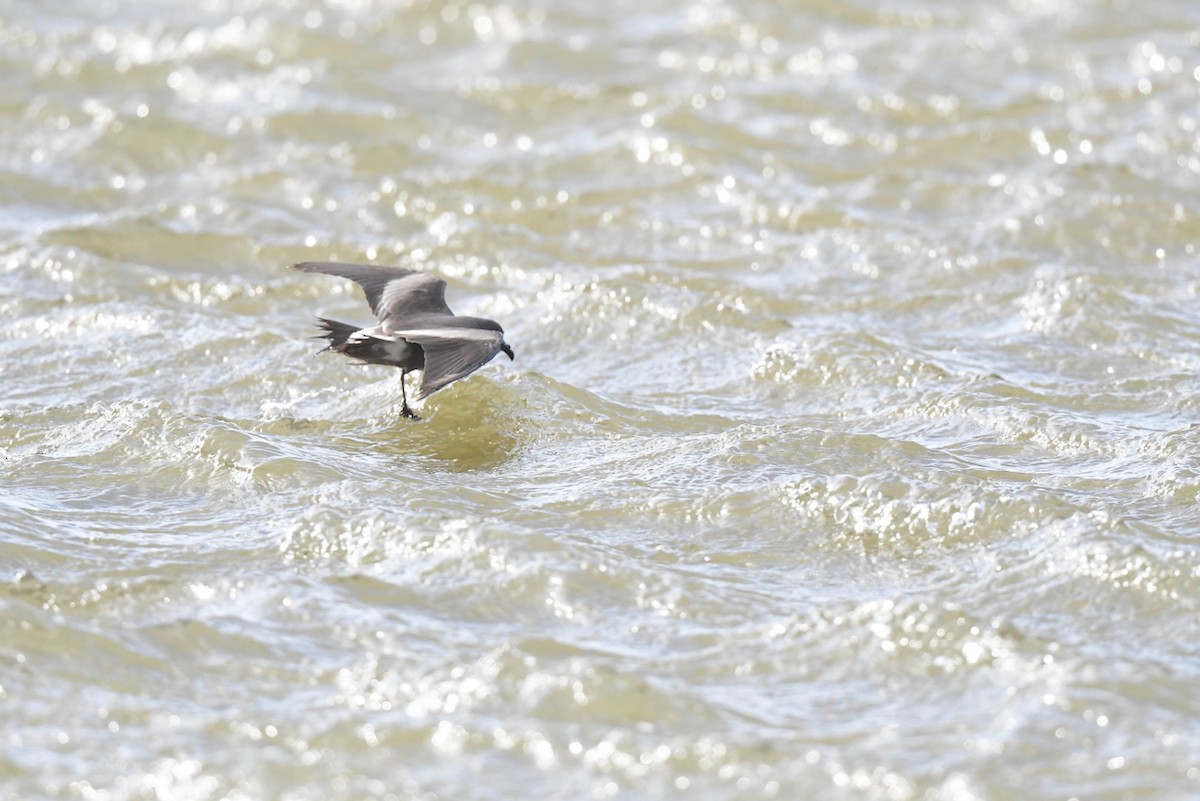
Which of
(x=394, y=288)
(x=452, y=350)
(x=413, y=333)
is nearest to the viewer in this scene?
(x=452, y=350)

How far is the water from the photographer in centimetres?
475

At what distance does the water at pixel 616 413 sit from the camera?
4.75 m

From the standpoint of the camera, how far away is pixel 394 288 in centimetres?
770

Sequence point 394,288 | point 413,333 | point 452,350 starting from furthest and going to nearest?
point 394,288 < point 413,333 < point 452,350

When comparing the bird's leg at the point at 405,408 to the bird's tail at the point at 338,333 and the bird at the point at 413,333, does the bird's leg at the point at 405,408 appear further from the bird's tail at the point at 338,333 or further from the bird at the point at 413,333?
the bird's tail at the point at 338,333

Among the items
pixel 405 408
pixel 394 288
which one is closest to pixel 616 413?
pixel 405 408

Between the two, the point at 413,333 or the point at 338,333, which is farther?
the point at 338,333

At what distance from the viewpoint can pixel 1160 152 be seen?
10.6 meters

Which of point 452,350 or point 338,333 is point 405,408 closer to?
point 338,333

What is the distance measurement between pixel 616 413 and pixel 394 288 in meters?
1.20

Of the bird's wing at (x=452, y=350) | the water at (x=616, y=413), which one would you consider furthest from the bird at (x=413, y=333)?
the water at (x=616, y=413)

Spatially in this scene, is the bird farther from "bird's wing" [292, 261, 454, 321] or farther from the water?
the water

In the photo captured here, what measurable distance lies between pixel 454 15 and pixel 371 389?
6815mm

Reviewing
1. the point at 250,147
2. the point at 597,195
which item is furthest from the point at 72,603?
the point at 250,147
